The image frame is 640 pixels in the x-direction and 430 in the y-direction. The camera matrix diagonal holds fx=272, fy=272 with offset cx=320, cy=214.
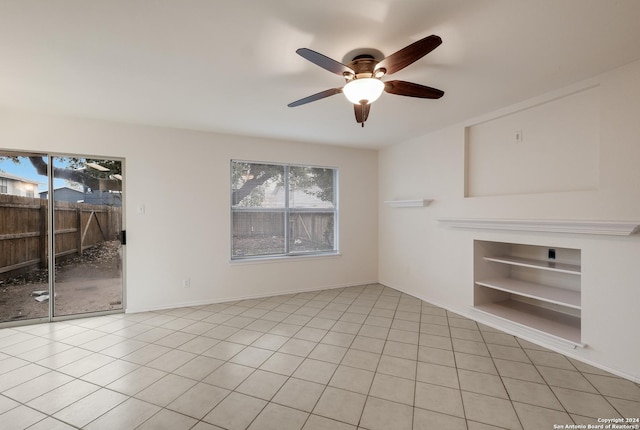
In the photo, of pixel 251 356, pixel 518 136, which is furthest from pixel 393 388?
pixel 518 136

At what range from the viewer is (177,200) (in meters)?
3.83

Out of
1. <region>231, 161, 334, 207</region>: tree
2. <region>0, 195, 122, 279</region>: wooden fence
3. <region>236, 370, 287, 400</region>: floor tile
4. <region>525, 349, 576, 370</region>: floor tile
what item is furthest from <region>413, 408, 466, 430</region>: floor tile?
<region>0, 195, 122, 279</region>: wooden fence

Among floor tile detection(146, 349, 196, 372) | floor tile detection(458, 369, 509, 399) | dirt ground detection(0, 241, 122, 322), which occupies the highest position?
dirt ground detection(0, 241, 122, 322)

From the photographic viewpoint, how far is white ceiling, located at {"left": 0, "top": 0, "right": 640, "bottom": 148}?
5.32 feet

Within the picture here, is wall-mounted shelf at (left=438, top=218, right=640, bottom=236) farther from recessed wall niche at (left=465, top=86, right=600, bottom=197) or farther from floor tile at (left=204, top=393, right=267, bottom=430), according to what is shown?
floor tile at (left=204, top=393, right=267, bottom=430)

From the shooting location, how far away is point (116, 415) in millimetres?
1806

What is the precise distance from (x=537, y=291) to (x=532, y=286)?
0.73ft

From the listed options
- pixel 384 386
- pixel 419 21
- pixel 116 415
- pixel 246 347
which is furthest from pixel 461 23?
pixel 116 415

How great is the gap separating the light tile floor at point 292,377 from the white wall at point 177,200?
69 centimetres

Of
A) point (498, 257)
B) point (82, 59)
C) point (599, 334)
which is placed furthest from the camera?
→ point (498, 257)

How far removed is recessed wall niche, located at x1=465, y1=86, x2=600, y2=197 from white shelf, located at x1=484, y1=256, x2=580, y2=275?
78 cm

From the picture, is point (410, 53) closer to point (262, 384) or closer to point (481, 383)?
point (481, 383)

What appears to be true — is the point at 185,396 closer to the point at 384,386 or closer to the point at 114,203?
the point at 384,386

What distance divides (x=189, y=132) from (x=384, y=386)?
3867 mm
